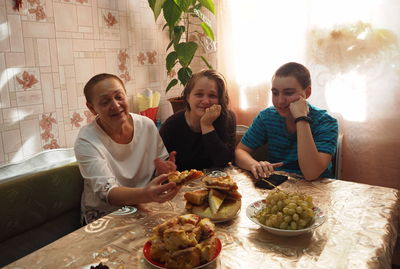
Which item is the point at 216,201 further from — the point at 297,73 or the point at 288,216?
the point at 297,73

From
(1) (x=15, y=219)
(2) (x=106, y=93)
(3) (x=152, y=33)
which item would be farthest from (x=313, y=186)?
(3) (x=152, y=33)

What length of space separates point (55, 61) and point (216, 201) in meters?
1.49

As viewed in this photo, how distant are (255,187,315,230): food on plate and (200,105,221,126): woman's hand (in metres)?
0.83

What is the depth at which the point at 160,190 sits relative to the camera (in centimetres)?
112

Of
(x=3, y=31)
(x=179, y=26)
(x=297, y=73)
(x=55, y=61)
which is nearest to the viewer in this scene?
(x=297, y=73)

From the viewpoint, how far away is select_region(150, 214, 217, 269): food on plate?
2.55ft

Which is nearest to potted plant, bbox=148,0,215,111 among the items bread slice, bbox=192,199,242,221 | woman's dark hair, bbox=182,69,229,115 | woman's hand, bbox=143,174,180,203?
woman's dark hair, bbox=182,69,229,115

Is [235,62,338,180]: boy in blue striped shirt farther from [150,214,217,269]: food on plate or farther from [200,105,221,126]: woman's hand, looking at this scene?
[150,214,217,269]: food on plate

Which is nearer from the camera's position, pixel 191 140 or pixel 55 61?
pixel 191 140

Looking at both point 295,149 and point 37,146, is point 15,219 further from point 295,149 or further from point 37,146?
point 295,149

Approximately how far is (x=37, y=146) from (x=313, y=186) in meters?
1.57

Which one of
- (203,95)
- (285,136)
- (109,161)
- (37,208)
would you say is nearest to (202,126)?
(203,95)

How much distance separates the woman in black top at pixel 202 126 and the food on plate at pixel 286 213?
2.51ft

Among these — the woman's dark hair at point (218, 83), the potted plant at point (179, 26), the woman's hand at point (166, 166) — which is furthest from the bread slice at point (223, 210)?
the potted plant at point (179, 26)
